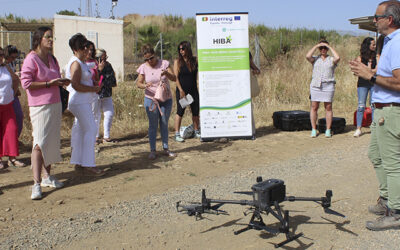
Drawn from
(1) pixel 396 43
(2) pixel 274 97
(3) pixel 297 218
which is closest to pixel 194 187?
(3) pixel 297 218

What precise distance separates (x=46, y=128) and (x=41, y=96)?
41cm

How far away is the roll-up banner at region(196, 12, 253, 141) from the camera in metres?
9.31

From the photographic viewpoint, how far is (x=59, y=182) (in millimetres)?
6062

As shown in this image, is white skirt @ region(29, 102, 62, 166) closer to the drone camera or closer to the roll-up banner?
the drone camera

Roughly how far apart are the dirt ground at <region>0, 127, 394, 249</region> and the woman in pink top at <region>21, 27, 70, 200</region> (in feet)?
1.46

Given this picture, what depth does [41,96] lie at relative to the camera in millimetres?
5672

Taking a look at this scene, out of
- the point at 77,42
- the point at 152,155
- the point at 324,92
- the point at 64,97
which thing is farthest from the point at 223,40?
the point at 77,42

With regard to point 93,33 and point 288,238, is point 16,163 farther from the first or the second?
point 93,33

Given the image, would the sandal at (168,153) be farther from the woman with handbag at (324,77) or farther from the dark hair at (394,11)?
→ the dark hair at (394,11)

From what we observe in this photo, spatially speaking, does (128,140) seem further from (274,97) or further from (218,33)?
(274,97)

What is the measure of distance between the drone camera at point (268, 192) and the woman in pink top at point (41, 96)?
2851 millimetres

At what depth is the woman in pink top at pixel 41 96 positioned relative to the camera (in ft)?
18.4

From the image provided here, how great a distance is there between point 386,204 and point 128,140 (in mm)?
5834

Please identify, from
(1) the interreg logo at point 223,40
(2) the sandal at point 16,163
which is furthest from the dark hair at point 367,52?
(2) the sandal at point 16,163
